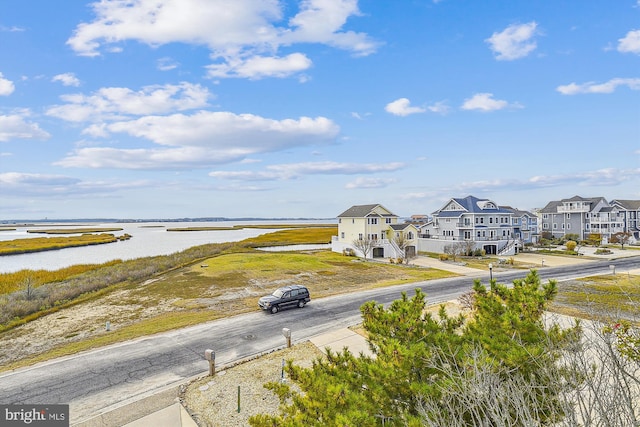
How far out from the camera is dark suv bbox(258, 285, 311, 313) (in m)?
23.5

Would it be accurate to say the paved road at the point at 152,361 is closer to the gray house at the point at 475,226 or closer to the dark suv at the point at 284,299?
the dark suv at the point at 284,299

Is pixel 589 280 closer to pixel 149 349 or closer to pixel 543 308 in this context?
pixel 543 308

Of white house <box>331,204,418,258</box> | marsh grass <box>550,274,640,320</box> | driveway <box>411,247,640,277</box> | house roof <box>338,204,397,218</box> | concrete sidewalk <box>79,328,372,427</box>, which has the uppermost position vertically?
house roof <box>338,204,397,218</box>

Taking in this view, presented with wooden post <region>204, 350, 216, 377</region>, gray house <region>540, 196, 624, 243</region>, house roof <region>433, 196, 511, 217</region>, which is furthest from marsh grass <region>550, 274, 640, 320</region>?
gray house <region>540, 196, 624, 243</region>

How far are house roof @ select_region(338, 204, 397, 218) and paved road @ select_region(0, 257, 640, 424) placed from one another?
30.4 meters

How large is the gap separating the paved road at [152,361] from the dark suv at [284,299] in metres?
0.52

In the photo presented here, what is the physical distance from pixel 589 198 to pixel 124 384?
85623 millimetres

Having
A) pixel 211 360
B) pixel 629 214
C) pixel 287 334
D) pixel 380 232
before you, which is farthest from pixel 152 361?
pixel 629 214

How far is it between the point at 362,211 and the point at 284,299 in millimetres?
34521

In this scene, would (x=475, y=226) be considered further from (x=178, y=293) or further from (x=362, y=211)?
(x=178, y=293)

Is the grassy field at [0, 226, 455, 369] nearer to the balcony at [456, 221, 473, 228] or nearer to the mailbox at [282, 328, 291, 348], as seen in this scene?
the mailbox at [282, 328, 291, 348]

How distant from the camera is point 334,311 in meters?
23.9

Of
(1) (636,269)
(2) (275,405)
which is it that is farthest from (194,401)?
(1) (636,269)

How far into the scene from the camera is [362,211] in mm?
56625
